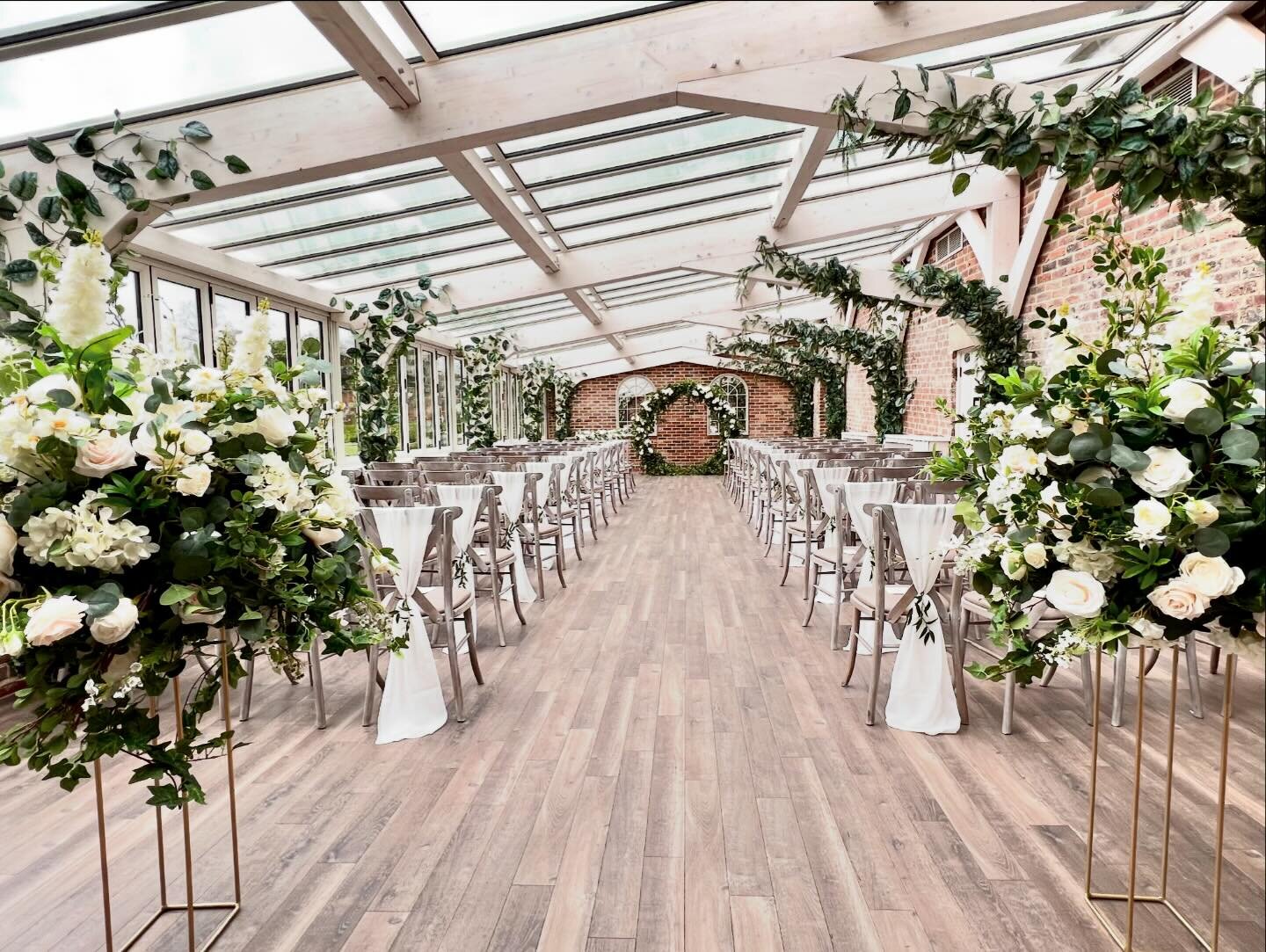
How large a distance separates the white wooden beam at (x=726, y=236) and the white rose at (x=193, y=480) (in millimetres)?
7175

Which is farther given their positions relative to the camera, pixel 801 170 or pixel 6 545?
pixel 801 170

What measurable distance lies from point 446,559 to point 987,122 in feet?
9.51

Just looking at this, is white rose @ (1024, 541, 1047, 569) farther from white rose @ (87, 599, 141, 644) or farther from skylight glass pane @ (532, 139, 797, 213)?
skylight glass pane @ (532, 139, 797, 213)

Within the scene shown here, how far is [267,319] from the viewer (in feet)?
5.71

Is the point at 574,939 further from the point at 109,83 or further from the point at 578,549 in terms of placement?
the point at 578,549

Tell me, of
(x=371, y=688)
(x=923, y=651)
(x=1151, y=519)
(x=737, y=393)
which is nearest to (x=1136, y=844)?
(x=1151, y=519)

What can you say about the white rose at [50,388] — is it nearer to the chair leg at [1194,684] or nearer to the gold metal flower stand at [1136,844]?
the gold metal flower stand at [1136,844]

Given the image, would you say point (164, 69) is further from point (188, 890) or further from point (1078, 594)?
point (1078, 594)

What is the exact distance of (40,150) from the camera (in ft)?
11.4

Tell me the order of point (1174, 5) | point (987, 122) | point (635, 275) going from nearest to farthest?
point (987, 122) < point (1174, 5) < point (635, 275)

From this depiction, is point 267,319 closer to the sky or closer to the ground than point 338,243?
closer to the ground

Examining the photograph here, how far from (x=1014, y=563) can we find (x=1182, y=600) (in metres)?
0.31

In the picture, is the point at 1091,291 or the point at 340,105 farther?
the point at 1091,291

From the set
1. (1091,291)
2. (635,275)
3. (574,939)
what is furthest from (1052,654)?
(635,275)
